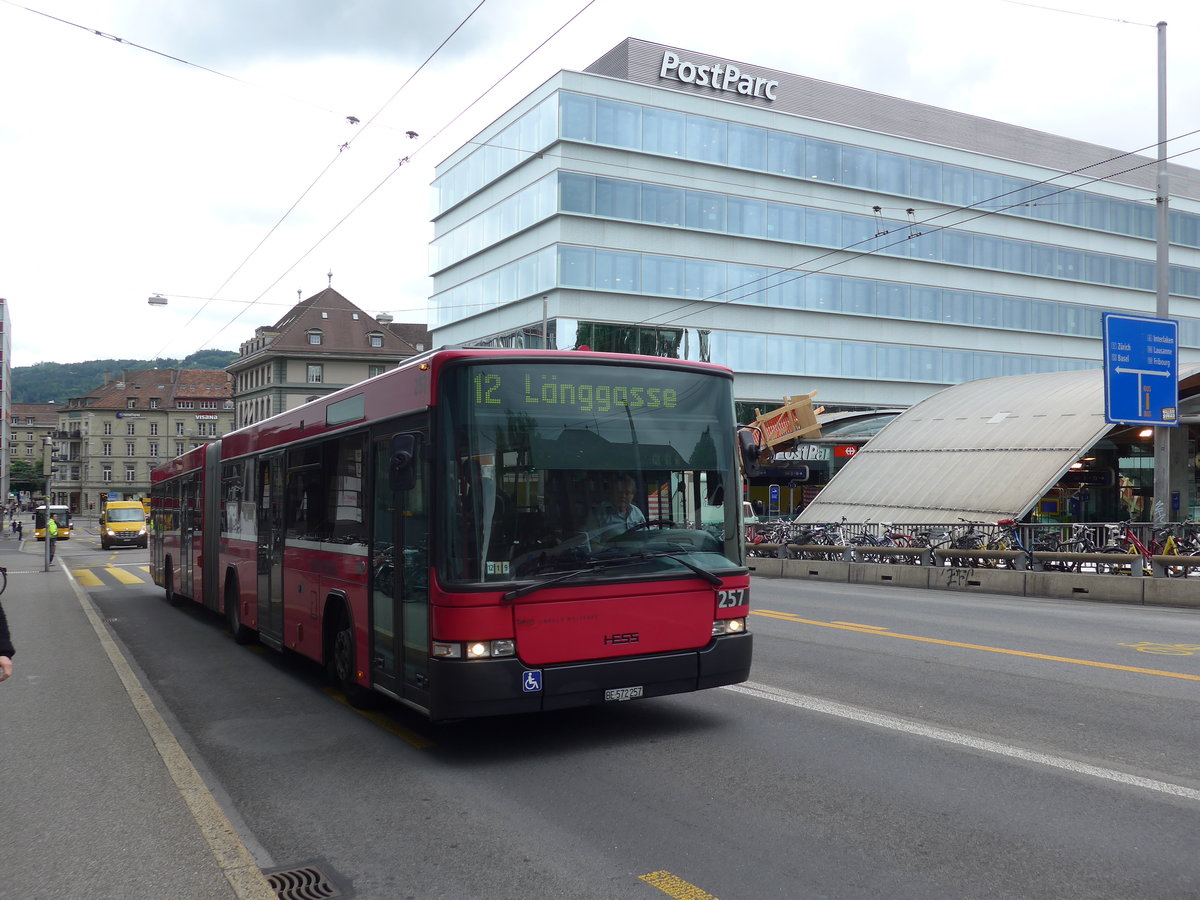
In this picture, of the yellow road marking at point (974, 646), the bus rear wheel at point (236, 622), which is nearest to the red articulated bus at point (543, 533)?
the yellow road marking at point (974, 646)

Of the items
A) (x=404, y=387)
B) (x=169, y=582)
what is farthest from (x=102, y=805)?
(x=169, y=582)

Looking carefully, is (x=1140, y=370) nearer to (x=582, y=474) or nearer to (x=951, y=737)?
(x=951, y=737)

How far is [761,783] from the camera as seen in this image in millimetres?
6121

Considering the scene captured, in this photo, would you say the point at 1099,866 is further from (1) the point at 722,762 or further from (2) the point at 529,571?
Result: (2) the point at 529,571

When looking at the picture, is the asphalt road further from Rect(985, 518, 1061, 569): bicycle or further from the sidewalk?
Rect(985, 518, 1061, 569): bicycle

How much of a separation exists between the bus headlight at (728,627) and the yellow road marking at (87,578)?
22580mm

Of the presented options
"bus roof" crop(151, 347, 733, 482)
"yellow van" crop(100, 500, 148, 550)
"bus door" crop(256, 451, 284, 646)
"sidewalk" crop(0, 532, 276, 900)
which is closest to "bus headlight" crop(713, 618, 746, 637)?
"bus roof" crop(151, 347, 733, 482)

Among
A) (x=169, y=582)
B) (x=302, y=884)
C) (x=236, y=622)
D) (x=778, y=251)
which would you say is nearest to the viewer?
(x=302, y=884)

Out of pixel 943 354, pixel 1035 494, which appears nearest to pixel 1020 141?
pixel 943 354

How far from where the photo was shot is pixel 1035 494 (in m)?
26.8

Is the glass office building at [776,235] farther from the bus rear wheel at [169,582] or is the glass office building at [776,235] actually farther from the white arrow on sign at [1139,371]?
the bus rear wheel at [169,582]

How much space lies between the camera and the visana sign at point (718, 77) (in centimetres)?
4647

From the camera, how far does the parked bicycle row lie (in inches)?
772

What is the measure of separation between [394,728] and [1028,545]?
1700 cm
